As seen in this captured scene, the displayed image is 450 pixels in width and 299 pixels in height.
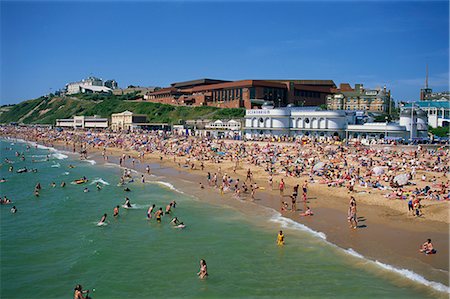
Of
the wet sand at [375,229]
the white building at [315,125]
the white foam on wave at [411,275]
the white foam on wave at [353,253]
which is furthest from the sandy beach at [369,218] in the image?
the white building at [315,125]

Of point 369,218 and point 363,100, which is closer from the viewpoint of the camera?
point 369,218

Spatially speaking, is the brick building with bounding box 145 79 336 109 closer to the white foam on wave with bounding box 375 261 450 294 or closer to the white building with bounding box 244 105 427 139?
the white building with bounding box 244 105 427 139

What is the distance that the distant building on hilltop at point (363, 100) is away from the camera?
8406cm

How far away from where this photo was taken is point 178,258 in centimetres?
1595

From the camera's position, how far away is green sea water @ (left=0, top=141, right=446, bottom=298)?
43.2ft

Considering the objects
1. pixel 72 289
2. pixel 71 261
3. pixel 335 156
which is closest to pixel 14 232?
pixel 71 261

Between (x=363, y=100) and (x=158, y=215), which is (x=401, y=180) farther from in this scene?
(x=363, y=100)

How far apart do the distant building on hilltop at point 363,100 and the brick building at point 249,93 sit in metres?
5.02

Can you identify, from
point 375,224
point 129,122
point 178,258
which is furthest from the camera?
point 129,122

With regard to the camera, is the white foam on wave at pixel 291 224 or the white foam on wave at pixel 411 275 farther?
the white foam on wave at pixel 291 224

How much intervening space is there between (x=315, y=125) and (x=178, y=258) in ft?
139

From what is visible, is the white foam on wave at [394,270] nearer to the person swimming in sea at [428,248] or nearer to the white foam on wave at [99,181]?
the person swimming in sea at [428,248]

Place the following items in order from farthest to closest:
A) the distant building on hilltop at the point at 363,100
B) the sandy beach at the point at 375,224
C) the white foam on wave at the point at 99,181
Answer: the distant building on hilltop at the point at 363,100
the white foam on wave at the point at 99,181
the sandy beach at the point at 375,224

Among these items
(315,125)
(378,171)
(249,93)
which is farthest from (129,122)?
(378,171)
